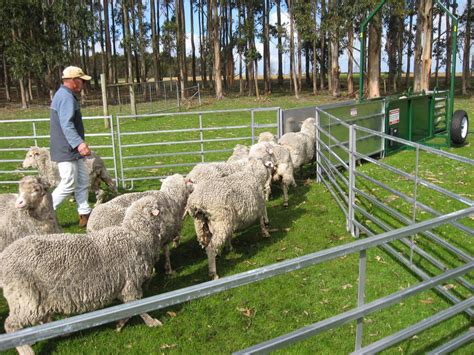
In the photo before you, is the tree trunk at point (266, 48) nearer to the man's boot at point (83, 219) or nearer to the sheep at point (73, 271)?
the man's boot at point (83, 219)

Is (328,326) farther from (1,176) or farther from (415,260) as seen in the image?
(1,176)

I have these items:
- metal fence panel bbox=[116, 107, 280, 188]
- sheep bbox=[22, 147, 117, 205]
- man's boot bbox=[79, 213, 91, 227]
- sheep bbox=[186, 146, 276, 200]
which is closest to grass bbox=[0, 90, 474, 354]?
man's boot bbox=[79, 213, 91, 227]

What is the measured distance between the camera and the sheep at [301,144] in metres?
9.06

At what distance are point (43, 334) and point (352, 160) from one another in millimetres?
4810

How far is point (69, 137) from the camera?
19.2ft

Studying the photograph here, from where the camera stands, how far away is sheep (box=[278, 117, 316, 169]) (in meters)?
9.06

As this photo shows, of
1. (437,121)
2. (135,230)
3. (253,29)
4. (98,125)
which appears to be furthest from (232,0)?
(135,230)

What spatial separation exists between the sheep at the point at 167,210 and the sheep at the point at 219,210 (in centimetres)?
25

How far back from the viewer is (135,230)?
14.1ft

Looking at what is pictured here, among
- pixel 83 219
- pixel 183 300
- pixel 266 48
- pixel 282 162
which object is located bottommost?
pixel 83 219

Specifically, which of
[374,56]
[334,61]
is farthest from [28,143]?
[334,61]

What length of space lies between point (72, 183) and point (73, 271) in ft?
9.37

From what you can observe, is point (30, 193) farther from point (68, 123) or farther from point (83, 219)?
point (83, 219)

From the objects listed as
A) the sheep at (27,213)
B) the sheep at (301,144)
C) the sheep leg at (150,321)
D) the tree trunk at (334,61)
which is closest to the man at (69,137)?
the sheep at (27,213)
